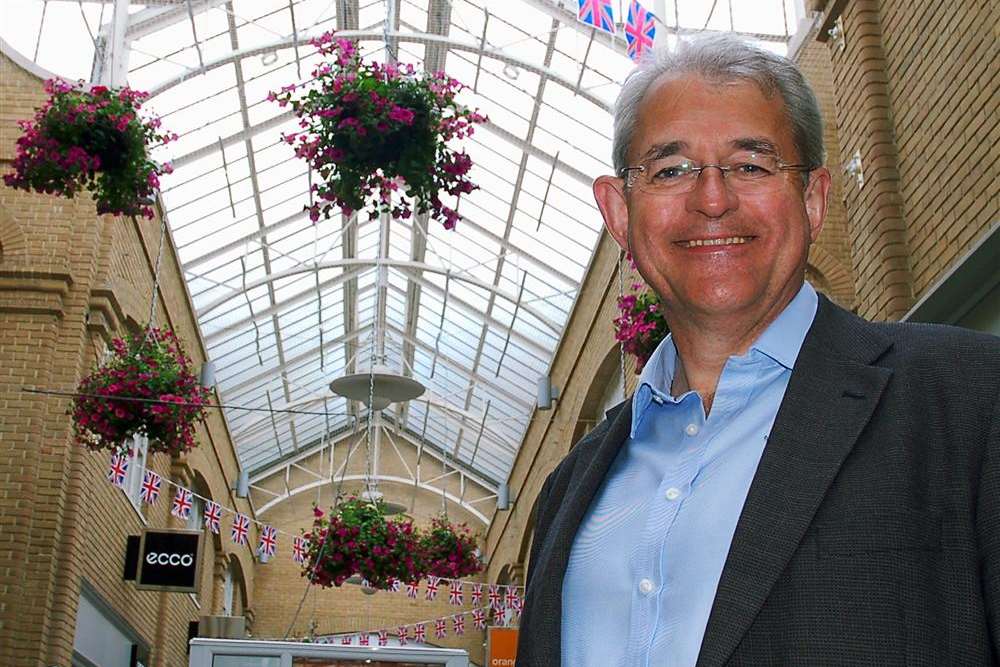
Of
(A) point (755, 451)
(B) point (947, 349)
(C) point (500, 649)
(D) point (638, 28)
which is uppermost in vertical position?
(D) point (638, 28)

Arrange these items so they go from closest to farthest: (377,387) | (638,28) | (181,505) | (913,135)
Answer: (913,135), (638,28), (377,387), (181,505)

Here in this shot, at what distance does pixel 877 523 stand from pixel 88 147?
26.1 feet

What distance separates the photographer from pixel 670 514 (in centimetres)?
152

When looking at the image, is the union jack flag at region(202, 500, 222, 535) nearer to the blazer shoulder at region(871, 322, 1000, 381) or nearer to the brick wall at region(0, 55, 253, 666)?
the brick wall at region(0, 55, 253, 666)

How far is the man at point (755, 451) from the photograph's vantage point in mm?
1295

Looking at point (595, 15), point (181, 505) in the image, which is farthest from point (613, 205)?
point (181, 505)

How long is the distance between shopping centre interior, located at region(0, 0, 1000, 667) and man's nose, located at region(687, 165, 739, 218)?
132 inches

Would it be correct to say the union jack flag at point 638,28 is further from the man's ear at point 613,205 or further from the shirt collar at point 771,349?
the shirt collar at point 771,349

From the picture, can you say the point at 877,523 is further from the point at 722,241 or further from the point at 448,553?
the point at 448,553

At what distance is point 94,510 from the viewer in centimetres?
1244

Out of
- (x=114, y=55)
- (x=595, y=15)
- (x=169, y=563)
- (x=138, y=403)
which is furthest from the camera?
(x=169, y=563)

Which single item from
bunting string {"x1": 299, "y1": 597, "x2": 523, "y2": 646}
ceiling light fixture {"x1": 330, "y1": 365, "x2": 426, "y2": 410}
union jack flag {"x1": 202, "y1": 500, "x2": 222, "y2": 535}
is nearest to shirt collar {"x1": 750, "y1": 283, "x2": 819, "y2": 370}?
ceiling light fixture {"x1": 330, "y1": 365, "x2": 426, "y2": 410}

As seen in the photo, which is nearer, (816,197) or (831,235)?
(816,197)

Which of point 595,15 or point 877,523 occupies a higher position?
point 595,15
